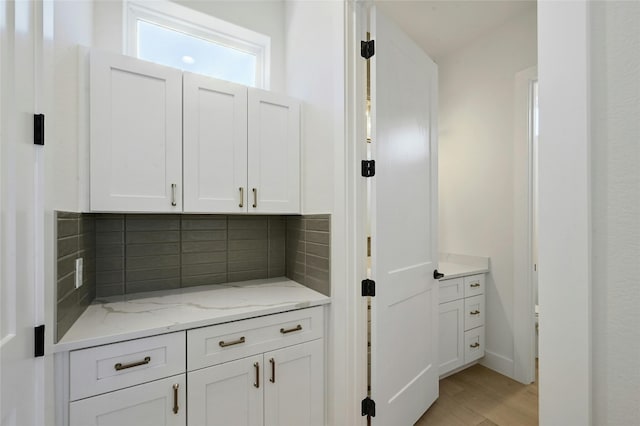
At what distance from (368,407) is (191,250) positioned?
1.38 meters

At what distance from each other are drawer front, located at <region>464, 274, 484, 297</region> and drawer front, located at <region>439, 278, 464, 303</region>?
0.06 meters

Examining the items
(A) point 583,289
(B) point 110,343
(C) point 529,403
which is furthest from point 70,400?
(C) point 529,403

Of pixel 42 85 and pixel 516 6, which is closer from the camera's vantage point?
pixel 42 85

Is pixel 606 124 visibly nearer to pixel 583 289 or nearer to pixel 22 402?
pixel 583 289

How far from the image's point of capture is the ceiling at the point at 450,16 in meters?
2.21

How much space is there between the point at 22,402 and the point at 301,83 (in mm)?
1943

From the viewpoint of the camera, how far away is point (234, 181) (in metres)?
1.69

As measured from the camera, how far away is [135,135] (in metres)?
1.43

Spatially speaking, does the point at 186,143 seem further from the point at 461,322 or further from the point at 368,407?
the point at 461,322

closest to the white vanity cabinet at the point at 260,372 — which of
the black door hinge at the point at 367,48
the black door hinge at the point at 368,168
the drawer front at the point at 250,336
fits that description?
the drawer front at the point at 250,336

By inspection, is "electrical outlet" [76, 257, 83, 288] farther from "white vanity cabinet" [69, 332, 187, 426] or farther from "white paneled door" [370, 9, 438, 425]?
"white paneled door" [370, 9, 438, 425]

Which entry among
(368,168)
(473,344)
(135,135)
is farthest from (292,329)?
(473,344)

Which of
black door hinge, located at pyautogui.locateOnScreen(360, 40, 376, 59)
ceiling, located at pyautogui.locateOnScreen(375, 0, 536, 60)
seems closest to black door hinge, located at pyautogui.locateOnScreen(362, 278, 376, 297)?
black door hinge, located at pyautogui.locateOnScreen(360, 40, 376, 59)

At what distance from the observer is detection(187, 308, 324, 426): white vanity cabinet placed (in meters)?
1.26
